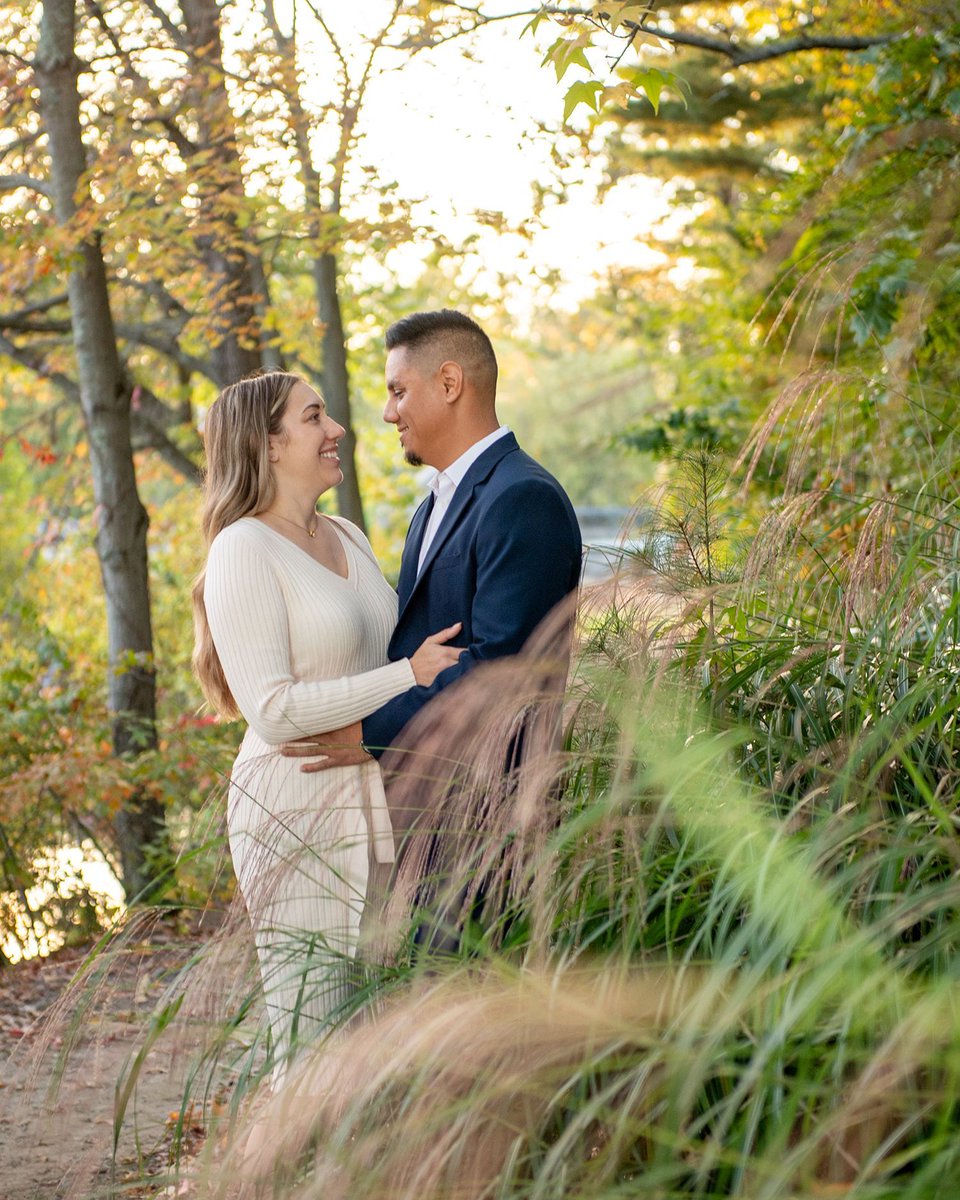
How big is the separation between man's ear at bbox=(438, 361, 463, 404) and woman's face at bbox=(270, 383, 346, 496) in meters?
0.30

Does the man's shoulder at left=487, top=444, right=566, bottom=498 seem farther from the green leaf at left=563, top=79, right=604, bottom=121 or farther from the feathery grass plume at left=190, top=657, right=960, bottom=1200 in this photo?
the feathery grass plume at left=190, top=657, right=960, bottom=1200

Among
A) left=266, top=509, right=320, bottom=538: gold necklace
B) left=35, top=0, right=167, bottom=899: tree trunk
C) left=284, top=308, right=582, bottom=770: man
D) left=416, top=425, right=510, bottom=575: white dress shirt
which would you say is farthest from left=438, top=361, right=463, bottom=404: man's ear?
left=35, top=0, right=167, bottom=899: tree trunk

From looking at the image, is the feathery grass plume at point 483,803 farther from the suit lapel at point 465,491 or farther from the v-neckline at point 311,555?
the v-neckline at point 311,555

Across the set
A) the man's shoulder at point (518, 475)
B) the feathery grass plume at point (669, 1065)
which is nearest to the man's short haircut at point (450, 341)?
the man's shoulder at point (518, 475)

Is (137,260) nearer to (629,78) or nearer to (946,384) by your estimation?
(946,384)

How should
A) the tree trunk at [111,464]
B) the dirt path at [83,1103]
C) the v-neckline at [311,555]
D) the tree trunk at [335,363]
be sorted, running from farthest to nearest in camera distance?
1. the tree trunk at [335,363]
2. the tree trunk at [111,464]
3. the v-neckline at [311,555]
4. the dirt path at [83,1103]

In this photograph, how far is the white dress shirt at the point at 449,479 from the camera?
3516 millimetres

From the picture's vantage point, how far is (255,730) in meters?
3.43

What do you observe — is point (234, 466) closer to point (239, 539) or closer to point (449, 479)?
point (239, 539)

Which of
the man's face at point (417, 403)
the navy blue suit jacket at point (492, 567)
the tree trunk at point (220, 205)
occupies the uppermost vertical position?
the tree trunk at point (220, 205)

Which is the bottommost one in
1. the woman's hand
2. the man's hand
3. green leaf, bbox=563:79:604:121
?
the man's hand

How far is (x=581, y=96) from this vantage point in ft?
11.5

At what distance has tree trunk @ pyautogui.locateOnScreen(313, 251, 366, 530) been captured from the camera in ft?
28.1

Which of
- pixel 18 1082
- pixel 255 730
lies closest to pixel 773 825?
pixel 255 730
